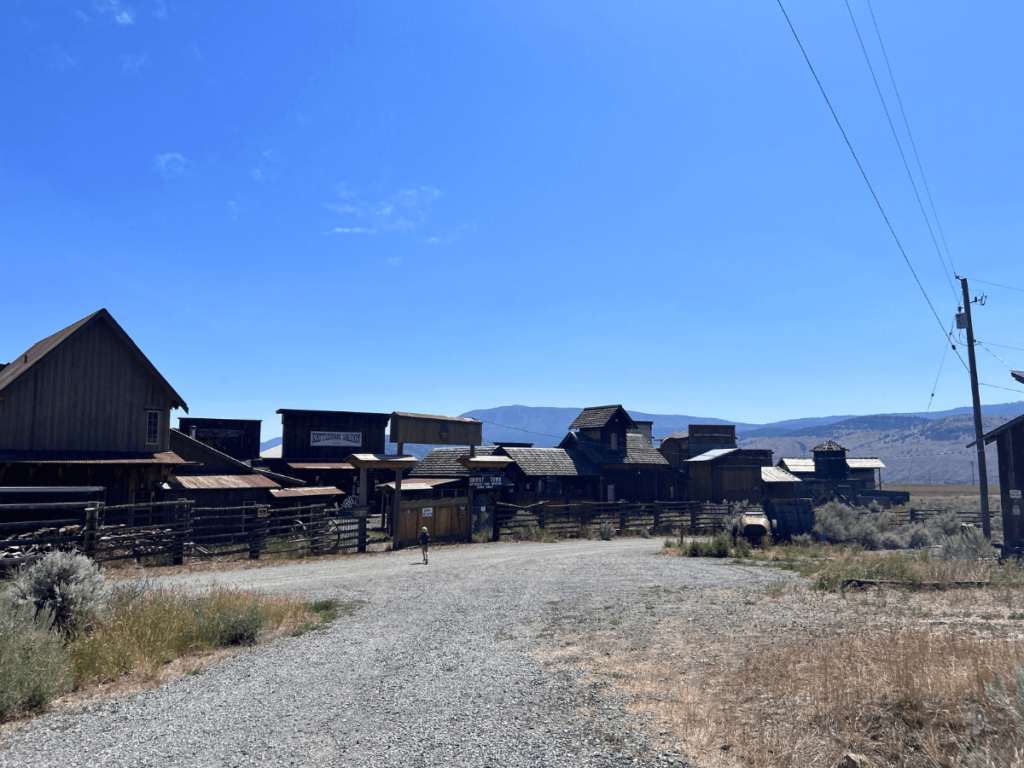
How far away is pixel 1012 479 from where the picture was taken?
26.2m

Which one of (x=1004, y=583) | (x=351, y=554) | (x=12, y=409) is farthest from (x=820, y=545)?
(x=12, y=409)

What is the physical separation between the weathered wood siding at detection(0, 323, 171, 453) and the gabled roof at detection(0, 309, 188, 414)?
21 centimetres

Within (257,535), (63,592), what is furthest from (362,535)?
(63,592)

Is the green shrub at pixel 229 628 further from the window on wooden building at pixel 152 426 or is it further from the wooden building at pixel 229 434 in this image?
the wooden building at pixel 229 434

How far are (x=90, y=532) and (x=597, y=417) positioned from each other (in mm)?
36492

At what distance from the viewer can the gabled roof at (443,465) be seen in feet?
148

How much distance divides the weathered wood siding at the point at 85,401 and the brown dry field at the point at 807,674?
22668 millimetres

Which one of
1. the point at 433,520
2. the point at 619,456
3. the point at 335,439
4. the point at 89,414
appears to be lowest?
the point at 433,520

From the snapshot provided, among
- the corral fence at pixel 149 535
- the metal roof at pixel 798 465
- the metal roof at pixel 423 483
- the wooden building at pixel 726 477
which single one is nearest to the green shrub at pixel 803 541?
the corral fence at pixel 149 535

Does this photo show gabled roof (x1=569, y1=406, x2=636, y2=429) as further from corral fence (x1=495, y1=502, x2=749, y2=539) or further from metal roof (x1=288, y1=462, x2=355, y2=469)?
metal roof (x1=288, y1=462, x2=355, y2=469)

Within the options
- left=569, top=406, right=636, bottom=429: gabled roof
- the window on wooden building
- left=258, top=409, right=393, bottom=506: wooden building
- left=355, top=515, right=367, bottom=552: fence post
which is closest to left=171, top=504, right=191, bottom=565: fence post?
left=355, top=515, right=367, bottom=552: fence post

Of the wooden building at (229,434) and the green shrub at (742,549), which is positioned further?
the wooden building at (229,434)

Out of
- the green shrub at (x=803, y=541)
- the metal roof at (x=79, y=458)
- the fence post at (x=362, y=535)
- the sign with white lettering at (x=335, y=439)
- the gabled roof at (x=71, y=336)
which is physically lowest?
the green shrub at (x=803, y=541)

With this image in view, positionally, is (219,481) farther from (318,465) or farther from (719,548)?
(719,548)
